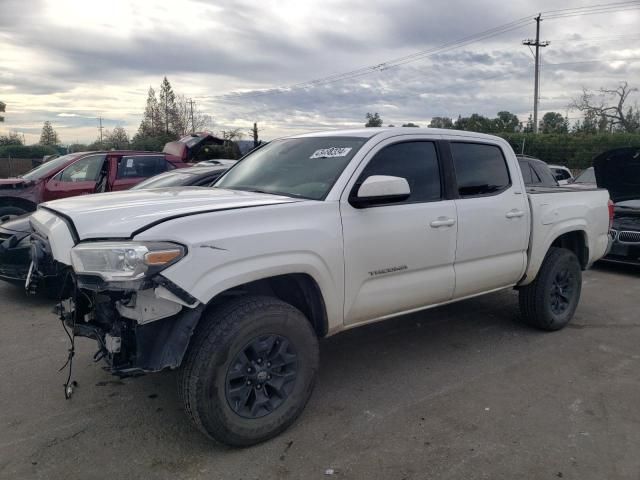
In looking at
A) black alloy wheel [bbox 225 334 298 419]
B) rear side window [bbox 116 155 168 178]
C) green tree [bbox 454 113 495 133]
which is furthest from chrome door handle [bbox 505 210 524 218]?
green tree [bbox 454 113 495 133]

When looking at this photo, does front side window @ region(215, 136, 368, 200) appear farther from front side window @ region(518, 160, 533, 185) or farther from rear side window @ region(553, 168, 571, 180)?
rear side window @ region(553, 168, 571, 180)

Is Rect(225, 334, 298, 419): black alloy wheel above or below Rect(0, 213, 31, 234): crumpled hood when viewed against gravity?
below

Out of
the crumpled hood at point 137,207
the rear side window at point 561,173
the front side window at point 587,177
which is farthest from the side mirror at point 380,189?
the rear side window at point 561,173

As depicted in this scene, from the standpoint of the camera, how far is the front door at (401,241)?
3.60 metres

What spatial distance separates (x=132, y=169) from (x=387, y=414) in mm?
7900

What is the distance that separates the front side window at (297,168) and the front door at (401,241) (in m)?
0.19

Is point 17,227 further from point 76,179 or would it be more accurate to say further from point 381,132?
point 381,132

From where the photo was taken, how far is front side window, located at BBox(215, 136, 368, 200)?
3771 mm

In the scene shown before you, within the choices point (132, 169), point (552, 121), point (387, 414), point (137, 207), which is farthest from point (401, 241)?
point (552, 121)

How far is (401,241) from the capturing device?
3.80 m

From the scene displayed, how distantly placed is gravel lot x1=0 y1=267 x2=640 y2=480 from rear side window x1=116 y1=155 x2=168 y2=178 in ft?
16.5

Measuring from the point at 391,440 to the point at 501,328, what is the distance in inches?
104

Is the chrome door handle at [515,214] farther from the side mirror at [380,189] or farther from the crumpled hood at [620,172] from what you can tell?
the crumpled hood at [620,172]

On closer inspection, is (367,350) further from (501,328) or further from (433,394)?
(501,328)
